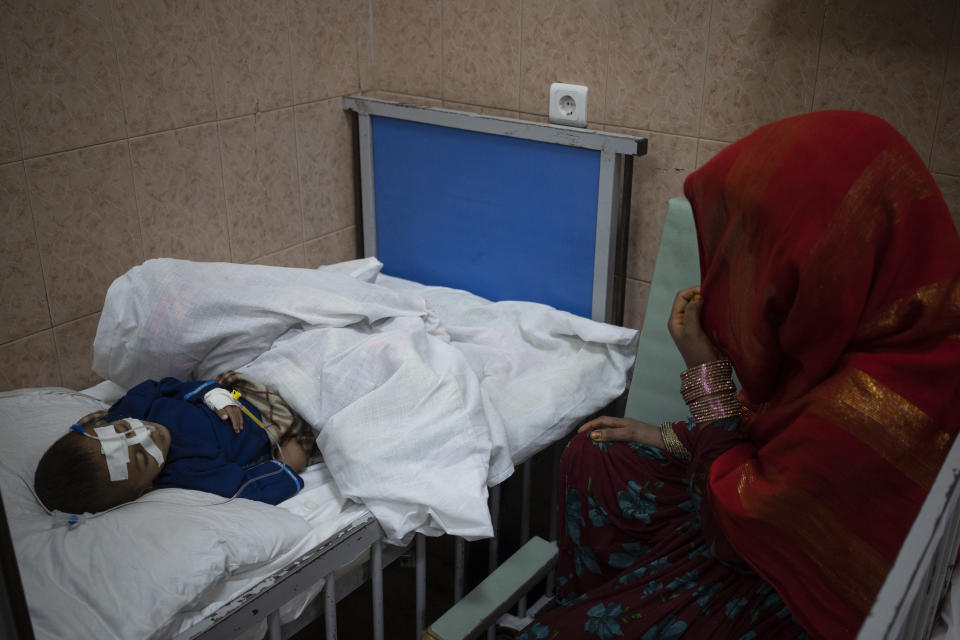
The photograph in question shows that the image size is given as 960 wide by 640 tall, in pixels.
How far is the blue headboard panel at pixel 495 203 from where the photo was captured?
2121mm

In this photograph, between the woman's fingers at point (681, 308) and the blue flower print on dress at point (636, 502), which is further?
the blue flower print on dress at point (636, 502)

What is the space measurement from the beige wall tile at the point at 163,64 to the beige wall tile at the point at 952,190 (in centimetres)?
168

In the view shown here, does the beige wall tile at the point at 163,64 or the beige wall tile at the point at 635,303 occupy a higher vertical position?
the beige wall tile at the point at 163,64

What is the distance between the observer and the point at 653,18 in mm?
2014

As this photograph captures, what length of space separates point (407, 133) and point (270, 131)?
0.37 meters

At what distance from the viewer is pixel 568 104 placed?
7.16ft

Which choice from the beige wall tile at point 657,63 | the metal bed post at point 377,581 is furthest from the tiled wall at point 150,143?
the metal bed post at point 377,581

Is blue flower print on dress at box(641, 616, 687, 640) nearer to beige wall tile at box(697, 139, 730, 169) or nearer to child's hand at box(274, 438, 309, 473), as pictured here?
child's hand at box(274, 438, 309, 473)

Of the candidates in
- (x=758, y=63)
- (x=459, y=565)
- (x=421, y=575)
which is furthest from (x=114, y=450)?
(x=758, y=63)

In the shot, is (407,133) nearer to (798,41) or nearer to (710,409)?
(798,41)

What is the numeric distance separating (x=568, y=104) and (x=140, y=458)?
52.2 inches

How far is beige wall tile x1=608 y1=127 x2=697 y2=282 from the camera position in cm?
209

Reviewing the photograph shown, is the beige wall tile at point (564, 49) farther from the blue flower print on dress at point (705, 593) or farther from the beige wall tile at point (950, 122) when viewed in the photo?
A: the blue flower print on dress at point (705, 593)

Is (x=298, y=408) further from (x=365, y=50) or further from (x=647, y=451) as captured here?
(x=365, y=50)
